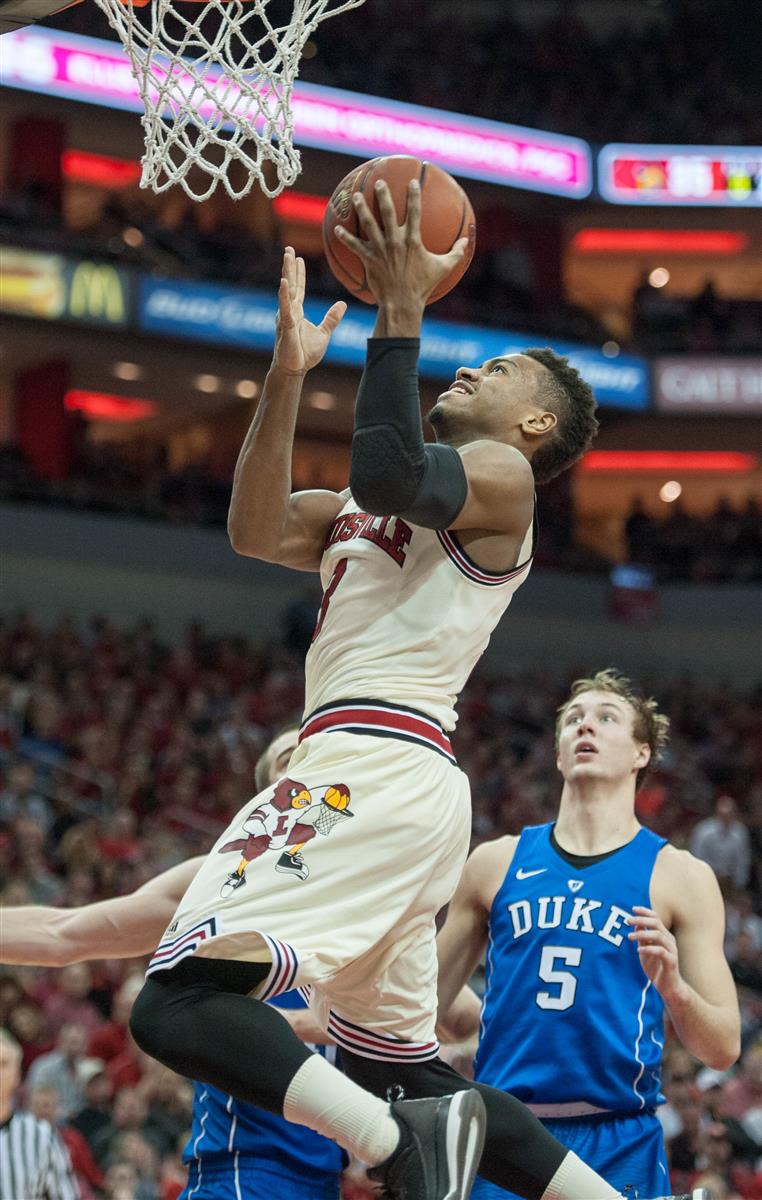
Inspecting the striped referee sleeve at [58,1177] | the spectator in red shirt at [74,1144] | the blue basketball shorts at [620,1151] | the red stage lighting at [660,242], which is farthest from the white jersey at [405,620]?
the red stage lighting at [660,242]

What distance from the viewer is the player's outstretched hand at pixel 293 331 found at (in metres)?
3.79

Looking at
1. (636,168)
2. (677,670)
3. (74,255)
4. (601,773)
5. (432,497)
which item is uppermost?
(636,168)

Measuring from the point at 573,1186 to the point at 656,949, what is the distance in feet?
2.19

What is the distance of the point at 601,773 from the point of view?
4867 mm

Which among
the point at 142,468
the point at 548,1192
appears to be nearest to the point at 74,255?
the point at 142,468

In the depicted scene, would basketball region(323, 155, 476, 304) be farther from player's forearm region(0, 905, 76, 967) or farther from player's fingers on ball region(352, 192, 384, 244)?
player's forearm region(0, 905, 76, 967)

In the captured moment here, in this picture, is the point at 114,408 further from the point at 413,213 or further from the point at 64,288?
the point at 413,213

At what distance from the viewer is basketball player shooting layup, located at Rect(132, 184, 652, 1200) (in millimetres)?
3176

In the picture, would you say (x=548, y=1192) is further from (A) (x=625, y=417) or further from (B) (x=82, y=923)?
(A) (x=625, y=417)

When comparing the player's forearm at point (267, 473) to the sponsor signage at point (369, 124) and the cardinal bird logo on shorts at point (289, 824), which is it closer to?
the cardinal bird logo on shorts at point (289, 824)

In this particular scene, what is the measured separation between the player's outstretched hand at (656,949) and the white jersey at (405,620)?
75 cm

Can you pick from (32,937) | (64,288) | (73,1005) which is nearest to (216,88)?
(32,937)

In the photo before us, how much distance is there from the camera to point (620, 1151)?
4461mm

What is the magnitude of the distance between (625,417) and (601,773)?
19337 millimetres
